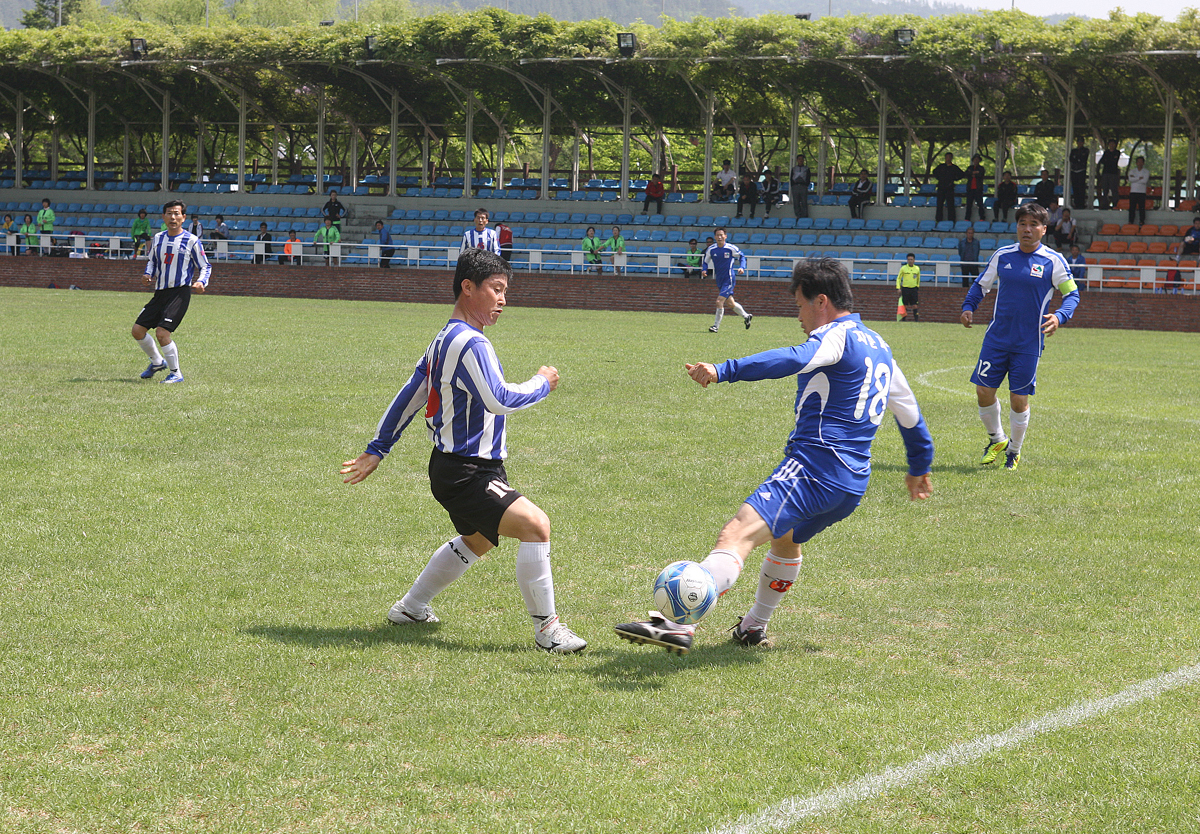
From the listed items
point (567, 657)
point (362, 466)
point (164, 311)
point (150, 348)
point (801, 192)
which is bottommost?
point (567, 657)

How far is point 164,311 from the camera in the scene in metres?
13.2

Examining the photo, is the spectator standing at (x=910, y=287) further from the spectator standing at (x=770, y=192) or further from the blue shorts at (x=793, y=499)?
the blue shorts at (x=793, y=499)

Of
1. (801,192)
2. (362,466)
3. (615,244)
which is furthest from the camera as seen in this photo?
(801,192)

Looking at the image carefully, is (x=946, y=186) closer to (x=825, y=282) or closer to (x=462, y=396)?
(x=825, y=282)

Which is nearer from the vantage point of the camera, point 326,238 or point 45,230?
point 326,238

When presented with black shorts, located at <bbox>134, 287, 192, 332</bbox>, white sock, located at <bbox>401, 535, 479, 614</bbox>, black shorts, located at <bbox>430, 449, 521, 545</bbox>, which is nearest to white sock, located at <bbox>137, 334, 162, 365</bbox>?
black shorts, located at <bbox>134, 287, 192, 332</bbox>

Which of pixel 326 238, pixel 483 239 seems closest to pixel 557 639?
pixel 483 239

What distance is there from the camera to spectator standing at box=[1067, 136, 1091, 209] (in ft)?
109

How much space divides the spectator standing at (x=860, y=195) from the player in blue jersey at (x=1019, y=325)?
2679 cm

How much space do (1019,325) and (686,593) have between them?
6326 millimetres

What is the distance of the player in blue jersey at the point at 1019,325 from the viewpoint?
371 inches

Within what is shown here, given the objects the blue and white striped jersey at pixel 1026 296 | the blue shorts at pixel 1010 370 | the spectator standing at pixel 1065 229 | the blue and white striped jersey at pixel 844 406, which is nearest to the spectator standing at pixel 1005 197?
the spectator standing at pixel 1065 229

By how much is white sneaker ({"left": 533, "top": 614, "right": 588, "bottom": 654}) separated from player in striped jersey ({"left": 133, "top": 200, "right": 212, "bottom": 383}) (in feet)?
30.3

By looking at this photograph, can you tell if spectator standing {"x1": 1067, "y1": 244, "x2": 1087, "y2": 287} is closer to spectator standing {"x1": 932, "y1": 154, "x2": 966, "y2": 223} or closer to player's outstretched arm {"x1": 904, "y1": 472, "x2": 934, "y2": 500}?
spectator standing {"x1": 932, "y1": 154, "x2": 966, "y2": 223}
